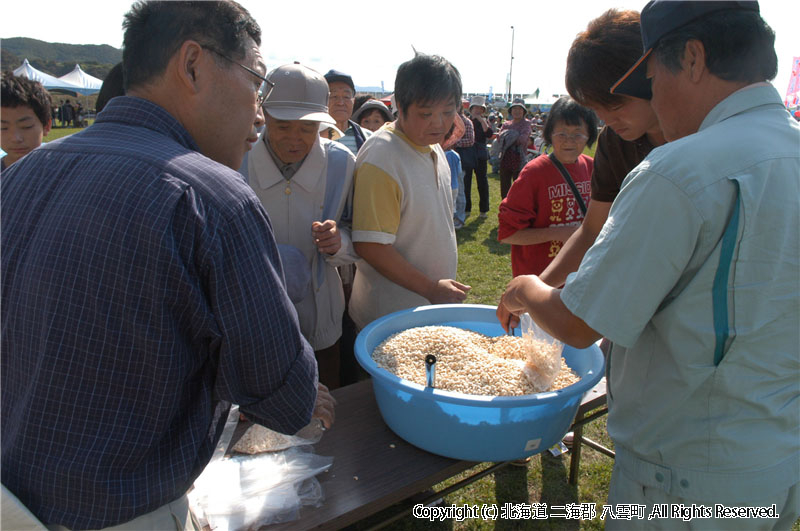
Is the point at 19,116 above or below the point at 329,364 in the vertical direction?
above

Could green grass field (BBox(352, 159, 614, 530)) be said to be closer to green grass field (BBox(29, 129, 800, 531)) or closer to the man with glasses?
green grass field (BBox(29, 129, 800, 531))

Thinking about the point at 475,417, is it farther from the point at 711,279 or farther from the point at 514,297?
the point at 711,279

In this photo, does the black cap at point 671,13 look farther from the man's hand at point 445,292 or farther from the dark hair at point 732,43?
the man's hand at point 445,292

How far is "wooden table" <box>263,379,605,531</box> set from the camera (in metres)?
1.28

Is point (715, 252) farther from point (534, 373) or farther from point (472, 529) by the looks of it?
point (472, 529)

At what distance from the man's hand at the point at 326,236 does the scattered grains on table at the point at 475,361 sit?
0.42 meters

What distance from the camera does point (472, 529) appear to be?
238 centimetres

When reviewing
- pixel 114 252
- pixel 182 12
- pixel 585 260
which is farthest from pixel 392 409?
pixel 182 12

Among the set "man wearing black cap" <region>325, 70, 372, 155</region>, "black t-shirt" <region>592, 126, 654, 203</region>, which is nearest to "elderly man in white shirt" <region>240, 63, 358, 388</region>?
"black t-shirt" <region>592, 126, 654, 203</region>

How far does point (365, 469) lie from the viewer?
1439 millimetres

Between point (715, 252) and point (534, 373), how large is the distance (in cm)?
74

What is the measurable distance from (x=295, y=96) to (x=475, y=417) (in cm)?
135

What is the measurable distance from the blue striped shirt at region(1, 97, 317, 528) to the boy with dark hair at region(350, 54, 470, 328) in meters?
1.10

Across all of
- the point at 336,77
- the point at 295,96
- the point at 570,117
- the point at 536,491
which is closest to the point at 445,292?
the point at 295,96
